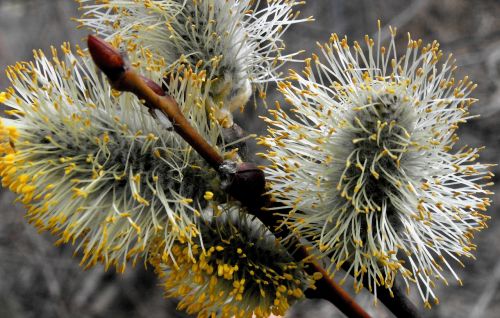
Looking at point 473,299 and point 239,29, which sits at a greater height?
point 239,29

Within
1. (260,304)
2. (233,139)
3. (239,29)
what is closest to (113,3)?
(239,29)

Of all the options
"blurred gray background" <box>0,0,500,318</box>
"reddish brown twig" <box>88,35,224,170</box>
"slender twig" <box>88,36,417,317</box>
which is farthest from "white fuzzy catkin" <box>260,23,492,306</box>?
"blurred gray background" <box>0,0,500,318</box>

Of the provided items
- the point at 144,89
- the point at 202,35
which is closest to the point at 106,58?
the point at 144,89

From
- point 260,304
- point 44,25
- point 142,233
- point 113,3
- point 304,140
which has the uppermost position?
point 44,25

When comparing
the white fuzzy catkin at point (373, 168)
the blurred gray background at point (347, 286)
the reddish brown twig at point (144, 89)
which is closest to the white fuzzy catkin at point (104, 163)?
the reddish brown twig at point (144, 89)

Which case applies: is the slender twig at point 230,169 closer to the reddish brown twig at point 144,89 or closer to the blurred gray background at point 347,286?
the reddish brown twig at point 144,89

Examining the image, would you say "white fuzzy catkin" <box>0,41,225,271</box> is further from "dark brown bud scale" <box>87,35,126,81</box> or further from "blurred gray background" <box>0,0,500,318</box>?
"blurred gray background" <box>0,0,500,318</box>

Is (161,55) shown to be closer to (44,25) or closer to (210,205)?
(210,205)
